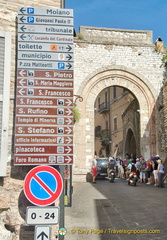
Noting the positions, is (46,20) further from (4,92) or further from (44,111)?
(44,111)

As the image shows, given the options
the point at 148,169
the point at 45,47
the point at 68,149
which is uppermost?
the point at 45,47

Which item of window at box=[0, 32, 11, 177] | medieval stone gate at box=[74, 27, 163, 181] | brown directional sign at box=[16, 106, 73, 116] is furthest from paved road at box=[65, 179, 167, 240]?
medieval stone gate at box=[74, 27, 163, 181]

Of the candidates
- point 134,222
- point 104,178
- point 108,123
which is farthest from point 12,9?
point 108,123

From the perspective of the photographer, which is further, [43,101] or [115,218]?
[115,218]

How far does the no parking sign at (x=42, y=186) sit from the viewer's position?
3430 millimetres

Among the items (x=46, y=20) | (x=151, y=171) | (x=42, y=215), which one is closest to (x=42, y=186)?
(x=42, y=215)

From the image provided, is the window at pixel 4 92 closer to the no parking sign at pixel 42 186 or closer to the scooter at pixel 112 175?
the no parking sign at pixel 42 186

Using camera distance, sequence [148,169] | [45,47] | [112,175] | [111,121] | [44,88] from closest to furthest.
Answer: [44,88] → [45,47] → [148,169] → [112,175] → [111,121]

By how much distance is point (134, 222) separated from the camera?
5992 mm

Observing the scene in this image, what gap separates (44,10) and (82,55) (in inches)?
480

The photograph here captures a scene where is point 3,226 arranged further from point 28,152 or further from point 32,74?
point 32,74

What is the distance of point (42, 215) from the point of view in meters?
3.42

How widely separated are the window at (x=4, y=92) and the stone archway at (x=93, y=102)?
443 inches

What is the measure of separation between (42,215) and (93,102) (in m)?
13.1
